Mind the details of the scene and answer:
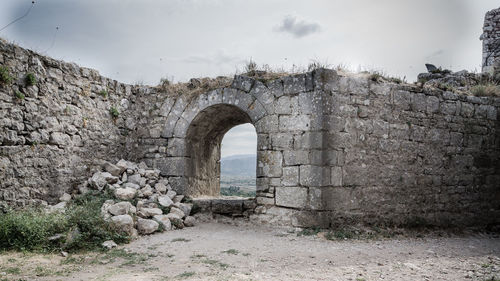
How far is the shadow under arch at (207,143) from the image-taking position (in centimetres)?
776

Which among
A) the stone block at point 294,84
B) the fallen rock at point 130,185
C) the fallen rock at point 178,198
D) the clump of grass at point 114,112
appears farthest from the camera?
the clump of grass at point 114,112

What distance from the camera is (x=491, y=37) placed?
11.7 meters

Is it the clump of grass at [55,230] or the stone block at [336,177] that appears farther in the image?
the stone block at [336,177]

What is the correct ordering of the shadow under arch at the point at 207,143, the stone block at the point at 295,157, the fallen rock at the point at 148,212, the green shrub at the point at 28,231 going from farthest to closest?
the shadow under arch at the point at 207,143
the stone block at the point at 295,157
the fallen rock at the point at 148,212
the green shrub at the point at 28,231

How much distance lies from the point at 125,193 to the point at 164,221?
941 mm

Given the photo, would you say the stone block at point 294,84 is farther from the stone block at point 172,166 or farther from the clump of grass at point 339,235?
the stone block at point 172,166

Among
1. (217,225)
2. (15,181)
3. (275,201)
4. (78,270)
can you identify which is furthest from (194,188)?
(78,270)

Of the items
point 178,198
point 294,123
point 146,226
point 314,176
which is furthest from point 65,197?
point 314,176

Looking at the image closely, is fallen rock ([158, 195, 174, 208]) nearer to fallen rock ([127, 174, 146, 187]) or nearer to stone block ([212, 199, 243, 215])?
fallen rock ([127, 174, 146, 187])

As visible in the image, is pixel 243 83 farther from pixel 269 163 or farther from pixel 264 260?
pixel 264 260

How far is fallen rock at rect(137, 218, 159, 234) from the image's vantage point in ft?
19.3

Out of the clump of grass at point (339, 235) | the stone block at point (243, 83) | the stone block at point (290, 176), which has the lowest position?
the clump of grass at point (339, 235)

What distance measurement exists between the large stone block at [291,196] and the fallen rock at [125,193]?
2633 mm

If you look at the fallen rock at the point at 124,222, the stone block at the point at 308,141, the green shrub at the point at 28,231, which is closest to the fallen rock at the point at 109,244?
the fallen rock at the point at 124,222
